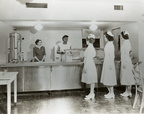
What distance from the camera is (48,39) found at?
813 cm

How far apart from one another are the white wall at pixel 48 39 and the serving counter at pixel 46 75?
251cm

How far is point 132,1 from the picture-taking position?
18.4 feet

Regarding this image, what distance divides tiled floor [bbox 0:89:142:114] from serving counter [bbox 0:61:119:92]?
243 millimetres

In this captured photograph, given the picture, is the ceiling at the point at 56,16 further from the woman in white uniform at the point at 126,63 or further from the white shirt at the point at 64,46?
the white shirt at the point at 64,46

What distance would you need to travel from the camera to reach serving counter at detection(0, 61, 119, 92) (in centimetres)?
548

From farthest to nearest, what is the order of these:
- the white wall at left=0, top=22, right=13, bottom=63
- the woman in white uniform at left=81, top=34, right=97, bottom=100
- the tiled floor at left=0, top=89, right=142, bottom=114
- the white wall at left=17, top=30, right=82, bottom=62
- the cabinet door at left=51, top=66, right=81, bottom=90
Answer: the white wall at left=17, top=30, right=82, bottom=62, the white wall at left=0, top=22, right=13, bottom=63, the cabinet door at left=51, top=66, right=81, bottom=90, the woman in white uniform at left=81, top=34, right=97, bottom=100, the tiled floor at left=0, top=89, right=142, bottom=114

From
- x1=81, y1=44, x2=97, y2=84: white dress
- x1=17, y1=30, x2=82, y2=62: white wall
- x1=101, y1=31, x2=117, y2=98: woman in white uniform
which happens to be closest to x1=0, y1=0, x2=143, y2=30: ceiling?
x1=101, y1=31, x2=117, y2=98: woman in white uniform

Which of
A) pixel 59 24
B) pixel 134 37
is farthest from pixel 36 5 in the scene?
pixel 134 37

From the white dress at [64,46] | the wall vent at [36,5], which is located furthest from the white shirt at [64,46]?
the wall vent at [36,5]

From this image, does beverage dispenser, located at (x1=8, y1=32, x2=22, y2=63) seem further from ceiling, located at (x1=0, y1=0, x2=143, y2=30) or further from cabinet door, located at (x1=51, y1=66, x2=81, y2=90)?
cabinet door, located at (x1=51, y1=66, x2=81, y2=90)

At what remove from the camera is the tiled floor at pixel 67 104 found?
3.92m

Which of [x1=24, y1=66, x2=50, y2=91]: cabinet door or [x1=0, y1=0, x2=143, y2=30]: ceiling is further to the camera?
[x1=24, y1=66, x2=50, y2=91]: cabinet door

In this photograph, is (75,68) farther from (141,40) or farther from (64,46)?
(141,40)

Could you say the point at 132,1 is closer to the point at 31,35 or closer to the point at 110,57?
the point at 110,57
